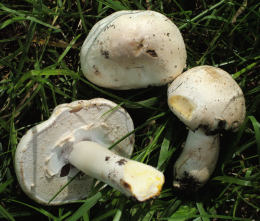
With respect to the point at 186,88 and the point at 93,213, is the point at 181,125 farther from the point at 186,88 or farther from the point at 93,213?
the point at 93,213

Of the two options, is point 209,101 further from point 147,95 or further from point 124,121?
point 147,95

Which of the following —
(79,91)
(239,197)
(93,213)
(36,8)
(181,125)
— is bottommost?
(93,213)

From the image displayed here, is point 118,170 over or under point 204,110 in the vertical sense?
under

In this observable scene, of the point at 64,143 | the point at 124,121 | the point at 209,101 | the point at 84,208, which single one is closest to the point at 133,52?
the point at 124,121

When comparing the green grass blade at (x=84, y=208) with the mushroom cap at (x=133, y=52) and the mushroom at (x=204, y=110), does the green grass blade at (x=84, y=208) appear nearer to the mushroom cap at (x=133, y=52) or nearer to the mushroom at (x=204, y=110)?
the mushroom at (x=204, y=110)

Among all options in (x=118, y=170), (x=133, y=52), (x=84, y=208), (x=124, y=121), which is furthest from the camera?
(x=124, y=121)

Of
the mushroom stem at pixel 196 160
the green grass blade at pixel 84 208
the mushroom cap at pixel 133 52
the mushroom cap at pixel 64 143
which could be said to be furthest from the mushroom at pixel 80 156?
the mushroom stem at pixel 196 160

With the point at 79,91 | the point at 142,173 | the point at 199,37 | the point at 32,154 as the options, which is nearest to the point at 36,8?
the point at 79,91
